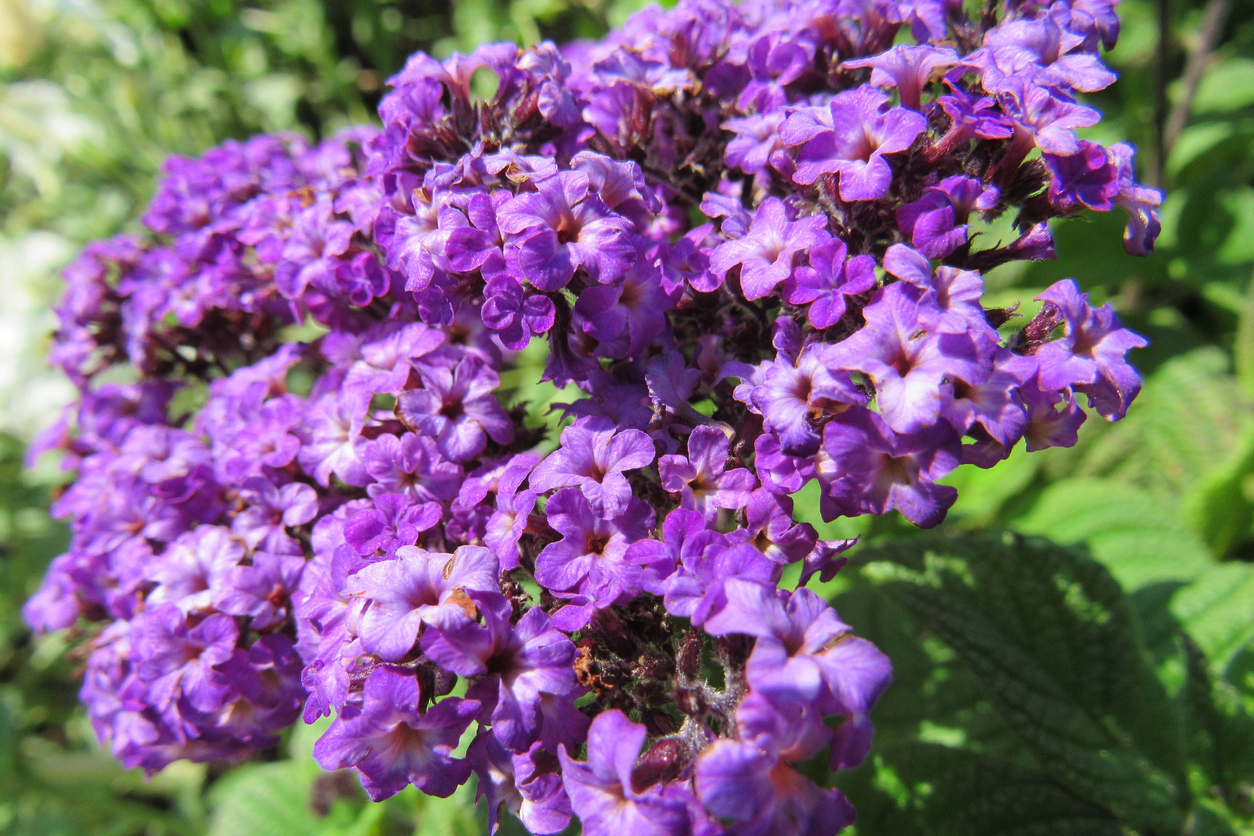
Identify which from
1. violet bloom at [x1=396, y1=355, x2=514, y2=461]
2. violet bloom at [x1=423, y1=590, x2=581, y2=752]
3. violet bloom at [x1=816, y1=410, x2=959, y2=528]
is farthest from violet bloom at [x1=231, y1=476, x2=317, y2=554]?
violet bloom at [x1=816, y1=410, x2=959, y2=528]

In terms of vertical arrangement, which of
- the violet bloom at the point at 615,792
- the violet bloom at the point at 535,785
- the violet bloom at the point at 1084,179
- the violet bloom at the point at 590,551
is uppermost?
the violet bloom at the point at 1084,179

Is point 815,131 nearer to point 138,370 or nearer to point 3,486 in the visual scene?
point 138,370

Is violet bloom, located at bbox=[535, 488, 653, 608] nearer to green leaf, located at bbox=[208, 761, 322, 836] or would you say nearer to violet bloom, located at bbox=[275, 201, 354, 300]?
violet bloom, located at bbox=[275, 201, 354, 300]

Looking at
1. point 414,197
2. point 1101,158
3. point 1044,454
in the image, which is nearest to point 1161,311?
point 1044,454

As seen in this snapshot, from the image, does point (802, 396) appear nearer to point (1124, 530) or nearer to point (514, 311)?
point (514, 311)

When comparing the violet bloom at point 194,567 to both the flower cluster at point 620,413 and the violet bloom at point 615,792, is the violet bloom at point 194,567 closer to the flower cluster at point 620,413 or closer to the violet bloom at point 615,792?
the flower cluster at point 620,413

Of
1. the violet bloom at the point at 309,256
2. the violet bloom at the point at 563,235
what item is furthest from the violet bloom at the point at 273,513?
the violet bloom at the point at 563,235
